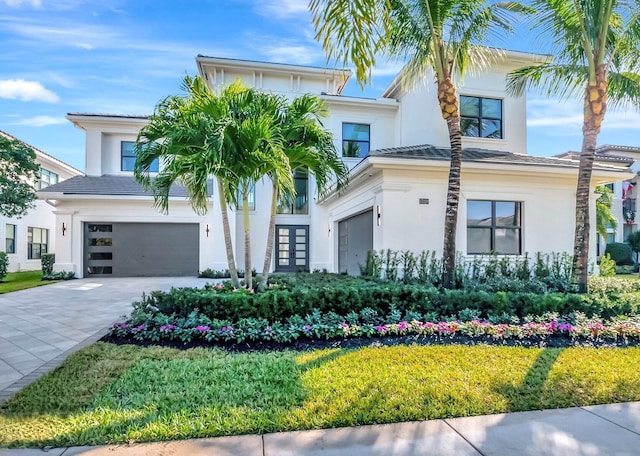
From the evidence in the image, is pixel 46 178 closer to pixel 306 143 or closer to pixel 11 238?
pixel 11 238

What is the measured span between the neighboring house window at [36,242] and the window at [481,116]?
22964mm

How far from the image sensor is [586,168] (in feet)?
26.1

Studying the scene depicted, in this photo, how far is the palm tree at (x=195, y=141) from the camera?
19.2ft

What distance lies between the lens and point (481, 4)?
24.9 ft

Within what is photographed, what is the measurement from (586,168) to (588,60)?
227 centimetres

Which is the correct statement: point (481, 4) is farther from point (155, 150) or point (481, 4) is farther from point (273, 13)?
point (155, 150)

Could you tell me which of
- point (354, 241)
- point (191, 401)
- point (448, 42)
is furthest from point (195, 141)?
point (354, 241)

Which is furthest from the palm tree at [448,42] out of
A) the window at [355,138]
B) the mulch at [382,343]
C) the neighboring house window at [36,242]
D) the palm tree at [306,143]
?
the neighboring house window at [36,242]

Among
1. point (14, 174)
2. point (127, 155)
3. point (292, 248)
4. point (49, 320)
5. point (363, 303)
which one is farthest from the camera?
point (127, 155)

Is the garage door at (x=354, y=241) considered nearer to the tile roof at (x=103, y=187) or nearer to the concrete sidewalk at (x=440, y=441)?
the tile roof at (x=103, y=187)

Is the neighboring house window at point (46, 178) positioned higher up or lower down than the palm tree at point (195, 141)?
higher up

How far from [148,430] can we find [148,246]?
14743 millimetres

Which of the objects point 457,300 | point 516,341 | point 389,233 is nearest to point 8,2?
point 389,233

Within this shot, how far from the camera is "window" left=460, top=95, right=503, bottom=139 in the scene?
12.6 m
